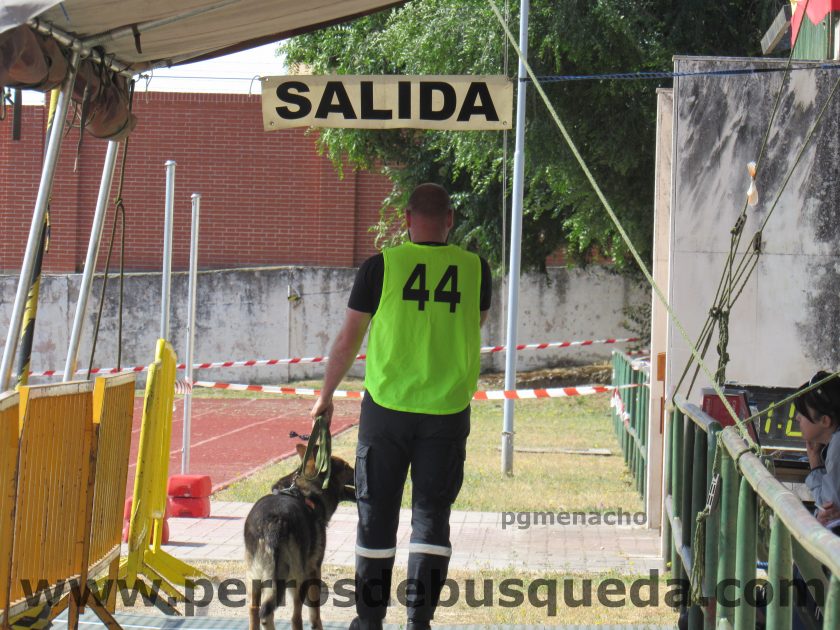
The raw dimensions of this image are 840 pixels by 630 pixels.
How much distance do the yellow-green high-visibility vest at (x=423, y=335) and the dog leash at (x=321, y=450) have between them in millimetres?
424

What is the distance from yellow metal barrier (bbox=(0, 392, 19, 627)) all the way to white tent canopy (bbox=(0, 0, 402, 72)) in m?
1.35

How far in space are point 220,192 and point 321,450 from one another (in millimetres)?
21882

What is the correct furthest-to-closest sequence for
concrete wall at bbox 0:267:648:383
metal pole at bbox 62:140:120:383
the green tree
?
concrete wall at bbox 0:267:648:383 < the green tree < metal pole at bbox 62:140:120:383

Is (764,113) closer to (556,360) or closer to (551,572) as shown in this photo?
(551,572)

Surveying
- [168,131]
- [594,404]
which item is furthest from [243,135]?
[594,404]

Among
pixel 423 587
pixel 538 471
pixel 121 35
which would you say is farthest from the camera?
pixel 538 471

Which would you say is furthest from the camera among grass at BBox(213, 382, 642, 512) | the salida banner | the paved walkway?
grass at BBox(213, 382, 642, 512)

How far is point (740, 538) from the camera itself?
10.9 ft

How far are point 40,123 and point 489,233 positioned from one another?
446 inches

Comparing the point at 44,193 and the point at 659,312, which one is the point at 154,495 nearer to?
the point at 44,193

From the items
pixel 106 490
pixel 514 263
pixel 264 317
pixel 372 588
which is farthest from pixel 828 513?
pixel 264 317

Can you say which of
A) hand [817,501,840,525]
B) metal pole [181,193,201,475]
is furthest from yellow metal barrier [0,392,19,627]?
metal pole [181,193,201,475]

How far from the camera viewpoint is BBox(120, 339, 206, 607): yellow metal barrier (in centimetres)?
645

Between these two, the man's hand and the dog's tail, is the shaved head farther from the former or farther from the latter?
the dog's tail
